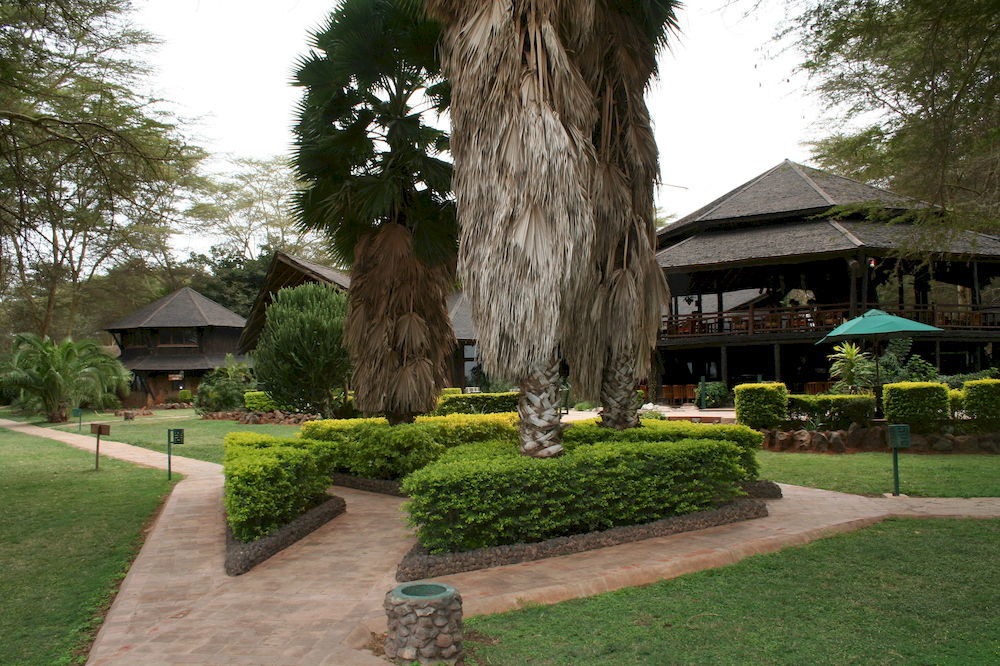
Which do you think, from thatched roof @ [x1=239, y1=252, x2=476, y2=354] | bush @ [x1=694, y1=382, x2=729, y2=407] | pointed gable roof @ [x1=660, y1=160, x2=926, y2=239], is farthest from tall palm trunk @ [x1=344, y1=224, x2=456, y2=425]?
pointed gable roof @ [x1=660, y1=160, x2=926, y2=239]

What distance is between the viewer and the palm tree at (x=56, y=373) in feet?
92.2

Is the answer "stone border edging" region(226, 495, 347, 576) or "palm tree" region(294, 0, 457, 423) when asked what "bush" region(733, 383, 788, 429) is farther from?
"stone border edging" region(226, 495, 347, 576)

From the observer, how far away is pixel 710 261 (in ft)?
81.5

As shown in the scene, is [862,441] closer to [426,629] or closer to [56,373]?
[426,629]

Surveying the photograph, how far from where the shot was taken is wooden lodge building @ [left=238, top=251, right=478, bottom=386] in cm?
2633

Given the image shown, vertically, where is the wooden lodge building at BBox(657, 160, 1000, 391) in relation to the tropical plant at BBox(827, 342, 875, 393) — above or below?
above

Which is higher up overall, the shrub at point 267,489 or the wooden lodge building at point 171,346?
the wooden lodge building at point 171,346

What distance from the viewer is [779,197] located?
91.7 feet

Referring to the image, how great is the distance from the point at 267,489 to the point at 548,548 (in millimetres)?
2825

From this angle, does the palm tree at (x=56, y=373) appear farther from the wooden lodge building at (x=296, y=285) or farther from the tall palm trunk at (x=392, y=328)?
the tall palm trunk at (x=392, y=328)

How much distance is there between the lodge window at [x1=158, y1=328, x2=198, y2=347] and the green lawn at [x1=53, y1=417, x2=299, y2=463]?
1006 cm

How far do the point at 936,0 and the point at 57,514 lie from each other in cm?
1152

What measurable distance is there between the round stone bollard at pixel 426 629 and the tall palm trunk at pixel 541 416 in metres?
3.20

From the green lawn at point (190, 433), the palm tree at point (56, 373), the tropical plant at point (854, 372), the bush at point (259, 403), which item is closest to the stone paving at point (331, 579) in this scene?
the green lawn at point (190, 433)
